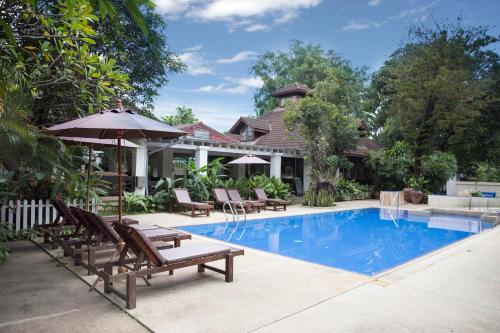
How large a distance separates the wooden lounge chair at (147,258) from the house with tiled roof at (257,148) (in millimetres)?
11308

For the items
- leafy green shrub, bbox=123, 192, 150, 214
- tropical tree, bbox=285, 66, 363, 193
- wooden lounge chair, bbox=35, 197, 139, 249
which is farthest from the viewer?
Answer: tropical tree, bbox=285, 66, 363, 193

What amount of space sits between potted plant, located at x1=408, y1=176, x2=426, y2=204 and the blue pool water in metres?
4.82

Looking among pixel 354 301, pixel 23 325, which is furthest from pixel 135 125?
pixel 354 301

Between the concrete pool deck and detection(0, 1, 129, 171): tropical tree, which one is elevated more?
detection(0, 1, 129, 171): tropical tree

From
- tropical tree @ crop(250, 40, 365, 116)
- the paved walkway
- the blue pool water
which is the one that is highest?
tropical tree @ crop(250, 40, 365, 116)

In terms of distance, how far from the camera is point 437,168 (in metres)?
21.9

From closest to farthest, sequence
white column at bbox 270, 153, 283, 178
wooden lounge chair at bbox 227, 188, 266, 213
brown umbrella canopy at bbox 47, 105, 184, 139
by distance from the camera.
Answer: brown umbrella canopy at bbox 47, 105, 184, 139 → wooden lounge chair at bbox 227, 188, 266, 213 → white column at bbox 270, 153, 283, 178

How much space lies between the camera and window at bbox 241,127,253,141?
2559cm

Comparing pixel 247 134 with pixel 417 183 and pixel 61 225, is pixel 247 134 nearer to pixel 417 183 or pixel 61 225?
pixel 417 183

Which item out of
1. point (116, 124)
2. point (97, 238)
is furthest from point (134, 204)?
point (116, 124)

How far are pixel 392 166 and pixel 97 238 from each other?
2074 cm

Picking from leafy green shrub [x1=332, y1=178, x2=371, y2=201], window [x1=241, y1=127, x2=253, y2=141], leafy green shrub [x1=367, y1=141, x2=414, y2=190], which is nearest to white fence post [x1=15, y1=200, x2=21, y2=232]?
leafy green shrub [x1=332, y1=178, x2=371, y2=201]

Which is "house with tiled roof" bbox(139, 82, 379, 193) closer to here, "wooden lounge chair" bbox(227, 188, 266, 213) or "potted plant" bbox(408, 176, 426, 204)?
"wooden lounge chair" bbox(227, 188, 266, 213)

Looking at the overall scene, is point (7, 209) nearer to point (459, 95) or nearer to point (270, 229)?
point (270, 229)
